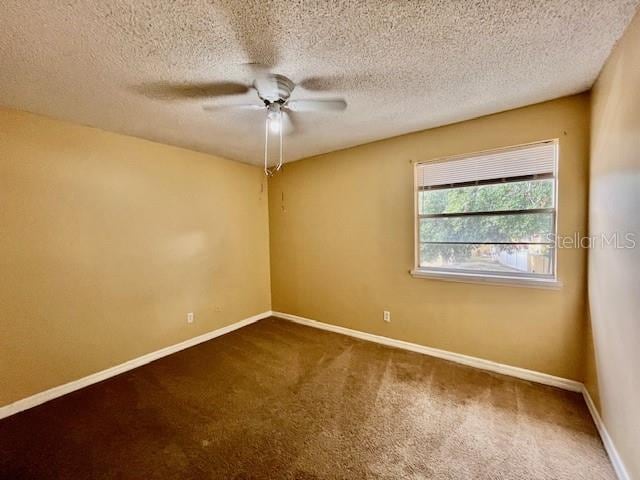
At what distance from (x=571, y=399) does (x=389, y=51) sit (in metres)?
2.87

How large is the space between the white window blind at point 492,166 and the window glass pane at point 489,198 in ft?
0.27

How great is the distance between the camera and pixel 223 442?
1743 mm

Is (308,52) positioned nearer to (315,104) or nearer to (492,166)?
(315,104)

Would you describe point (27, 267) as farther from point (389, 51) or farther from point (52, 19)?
point (389, 51)

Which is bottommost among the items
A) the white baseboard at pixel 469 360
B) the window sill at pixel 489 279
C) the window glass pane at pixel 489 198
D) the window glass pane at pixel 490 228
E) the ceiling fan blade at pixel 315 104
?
the white baseboard at pixel 469 360

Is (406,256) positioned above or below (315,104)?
below

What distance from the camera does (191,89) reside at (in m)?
1.88

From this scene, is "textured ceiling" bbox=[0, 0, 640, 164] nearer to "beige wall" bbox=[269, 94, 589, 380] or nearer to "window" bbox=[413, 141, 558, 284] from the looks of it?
"beige wall" bbox=[269, 94, 589, 380]

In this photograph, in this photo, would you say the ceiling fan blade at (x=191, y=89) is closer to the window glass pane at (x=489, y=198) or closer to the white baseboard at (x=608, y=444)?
the window glass pane at (x=489, y=198)

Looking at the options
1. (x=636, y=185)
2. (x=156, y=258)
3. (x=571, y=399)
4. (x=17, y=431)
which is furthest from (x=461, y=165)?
(x=17, y=431)

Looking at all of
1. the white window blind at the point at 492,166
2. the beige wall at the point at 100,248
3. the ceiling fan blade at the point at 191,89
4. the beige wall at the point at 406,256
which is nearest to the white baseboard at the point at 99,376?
the beige wall at the point at 100,248

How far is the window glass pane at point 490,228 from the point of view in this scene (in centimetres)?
230

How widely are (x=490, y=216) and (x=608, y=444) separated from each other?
173cm

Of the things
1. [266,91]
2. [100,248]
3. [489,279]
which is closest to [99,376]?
[100,248]
